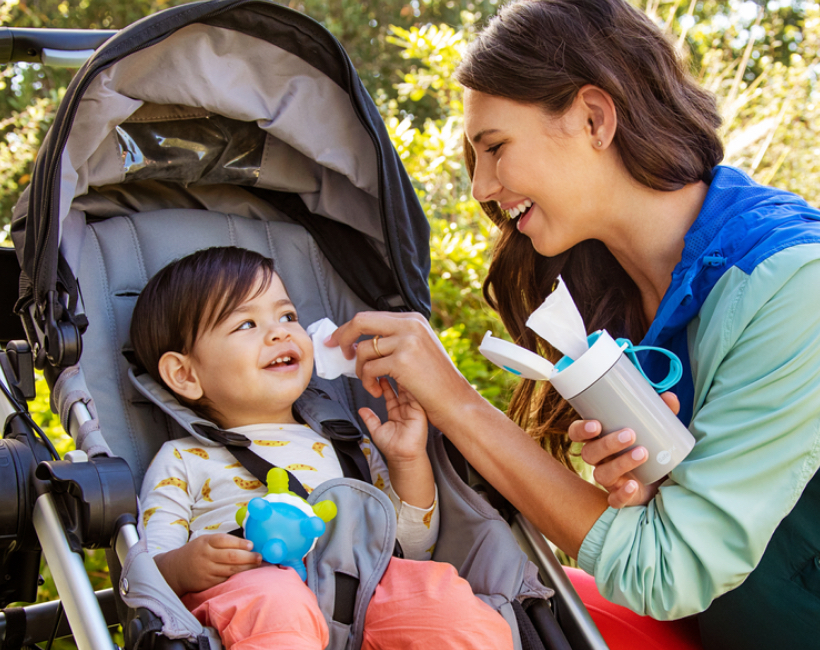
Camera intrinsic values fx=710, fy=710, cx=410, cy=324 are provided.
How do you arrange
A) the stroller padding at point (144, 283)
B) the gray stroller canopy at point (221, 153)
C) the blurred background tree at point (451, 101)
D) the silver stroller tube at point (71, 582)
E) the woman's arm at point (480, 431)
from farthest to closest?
the blurred background tree at point (451, 101) → the stroller padding at point (144, 283) → the gray stroller canopy at point (221, 153) → the woman's arm at point (480, 431) → the silver stroller tube at point (71, 582)

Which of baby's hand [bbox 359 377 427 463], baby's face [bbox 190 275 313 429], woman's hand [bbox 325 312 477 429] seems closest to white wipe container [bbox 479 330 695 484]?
woman's hand [bbox 325 312 477 429]

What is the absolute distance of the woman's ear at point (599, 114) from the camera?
4.76 ft

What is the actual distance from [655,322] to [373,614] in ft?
2.51

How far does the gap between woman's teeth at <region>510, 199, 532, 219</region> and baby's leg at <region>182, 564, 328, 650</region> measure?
915mm

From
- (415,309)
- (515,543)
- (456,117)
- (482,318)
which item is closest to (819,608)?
(515,543)

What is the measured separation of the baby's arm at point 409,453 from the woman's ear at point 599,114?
68cm

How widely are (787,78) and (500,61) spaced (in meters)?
4.64

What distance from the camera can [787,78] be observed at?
5.14m

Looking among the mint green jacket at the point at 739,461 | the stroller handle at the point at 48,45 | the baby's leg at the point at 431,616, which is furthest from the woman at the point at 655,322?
the stroller handle at the point at 48,45

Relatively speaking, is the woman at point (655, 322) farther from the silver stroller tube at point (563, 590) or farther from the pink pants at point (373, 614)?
the pink pants at point (373, 614)

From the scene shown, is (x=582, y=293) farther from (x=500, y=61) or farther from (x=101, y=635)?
(x=101, y=635)

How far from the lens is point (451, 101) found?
12.8 feet

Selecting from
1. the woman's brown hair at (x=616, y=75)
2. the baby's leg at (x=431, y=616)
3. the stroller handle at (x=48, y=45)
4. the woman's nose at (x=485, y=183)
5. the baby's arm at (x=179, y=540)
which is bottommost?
the baby's leg at (x=431, y=616)

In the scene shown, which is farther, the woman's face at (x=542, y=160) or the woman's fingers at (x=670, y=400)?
the woman's face at (x=542, y=160)
